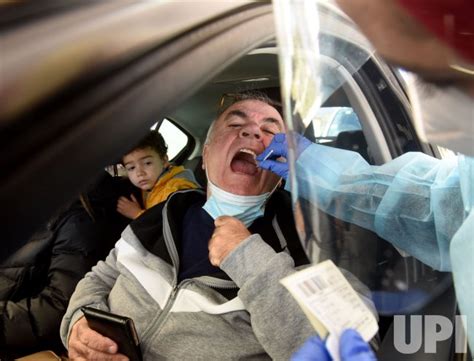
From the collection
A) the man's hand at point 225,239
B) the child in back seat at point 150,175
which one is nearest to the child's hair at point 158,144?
the child in back seat at point 150,175

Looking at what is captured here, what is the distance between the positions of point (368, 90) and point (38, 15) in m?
1.20

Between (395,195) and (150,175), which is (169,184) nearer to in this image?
(150,175)

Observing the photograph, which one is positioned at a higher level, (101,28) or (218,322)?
(101,28)

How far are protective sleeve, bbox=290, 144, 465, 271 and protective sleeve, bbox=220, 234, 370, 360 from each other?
0.28m

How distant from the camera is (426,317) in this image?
42.9 inches

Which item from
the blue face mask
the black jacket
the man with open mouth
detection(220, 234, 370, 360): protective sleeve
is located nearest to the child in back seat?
the black jacket

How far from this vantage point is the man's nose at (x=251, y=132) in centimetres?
180

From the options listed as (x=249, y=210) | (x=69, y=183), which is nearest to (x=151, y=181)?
(x=249, y=210)

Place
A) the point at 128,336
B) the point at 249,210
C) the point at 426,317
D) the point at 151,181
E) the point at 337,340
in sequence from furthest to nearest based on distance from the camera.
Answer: the point at 151,181 → the point at 249,210 → the point at 128,336 → the point at 426,317 → the point at 337,340

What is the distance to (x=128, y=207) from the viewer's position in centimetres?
263

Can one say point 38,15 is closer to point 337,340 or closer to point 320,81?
point 337,340

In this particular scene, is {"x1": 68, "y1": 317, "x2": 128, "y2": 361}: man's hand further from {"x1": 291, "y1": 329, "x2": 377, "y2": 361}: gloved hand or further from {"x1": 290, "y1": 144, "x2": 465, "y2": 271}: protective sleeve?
{"x1": 291, "y1": 329, "x2": 377, "y2": 361}: gloved hand

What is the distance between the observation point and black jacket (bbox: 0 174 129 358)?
6.47 ft

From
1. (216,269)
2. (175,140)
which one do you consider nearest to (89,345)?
(216,269)
